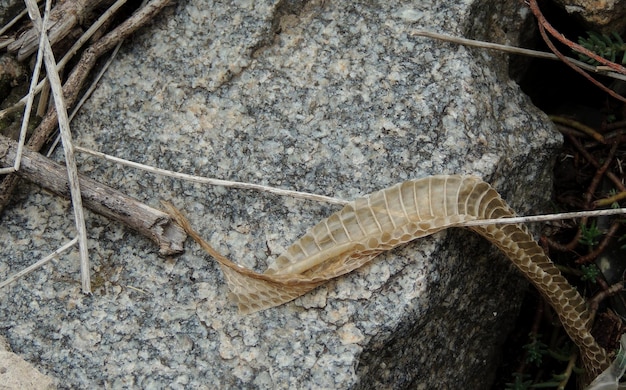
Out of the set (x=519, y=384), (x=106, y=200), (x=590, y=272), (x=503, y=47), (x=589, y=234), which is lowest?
(x=519, y=384)

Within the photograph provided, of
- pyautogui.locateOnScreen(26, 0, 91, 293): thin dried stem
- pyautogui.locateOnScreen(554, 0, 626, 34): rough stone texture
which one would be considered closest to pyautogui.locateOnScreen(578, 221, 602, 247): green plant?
pyautogui.locateOnScreen(554, 0, 626, 34): rough stone texture

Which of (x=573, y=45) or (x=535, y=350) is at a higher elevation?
(x=573, y=45)

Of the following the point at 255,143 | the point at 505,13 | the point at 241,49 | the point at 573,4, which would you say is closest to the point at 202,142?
the point at 255,143

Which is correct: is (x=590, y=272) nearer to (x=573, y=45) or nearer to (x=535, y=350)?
(x=535, y=350)

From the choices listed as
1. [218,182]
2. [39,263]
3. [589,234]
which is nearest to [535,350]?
[589,234]

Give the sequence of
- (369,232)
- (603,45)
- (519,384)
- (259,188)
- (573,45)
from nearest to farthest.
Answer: (369,232) → (259,188) → (573,45) → (603,45) → (519,384)

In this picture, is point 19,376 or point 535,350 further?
point 535,350
